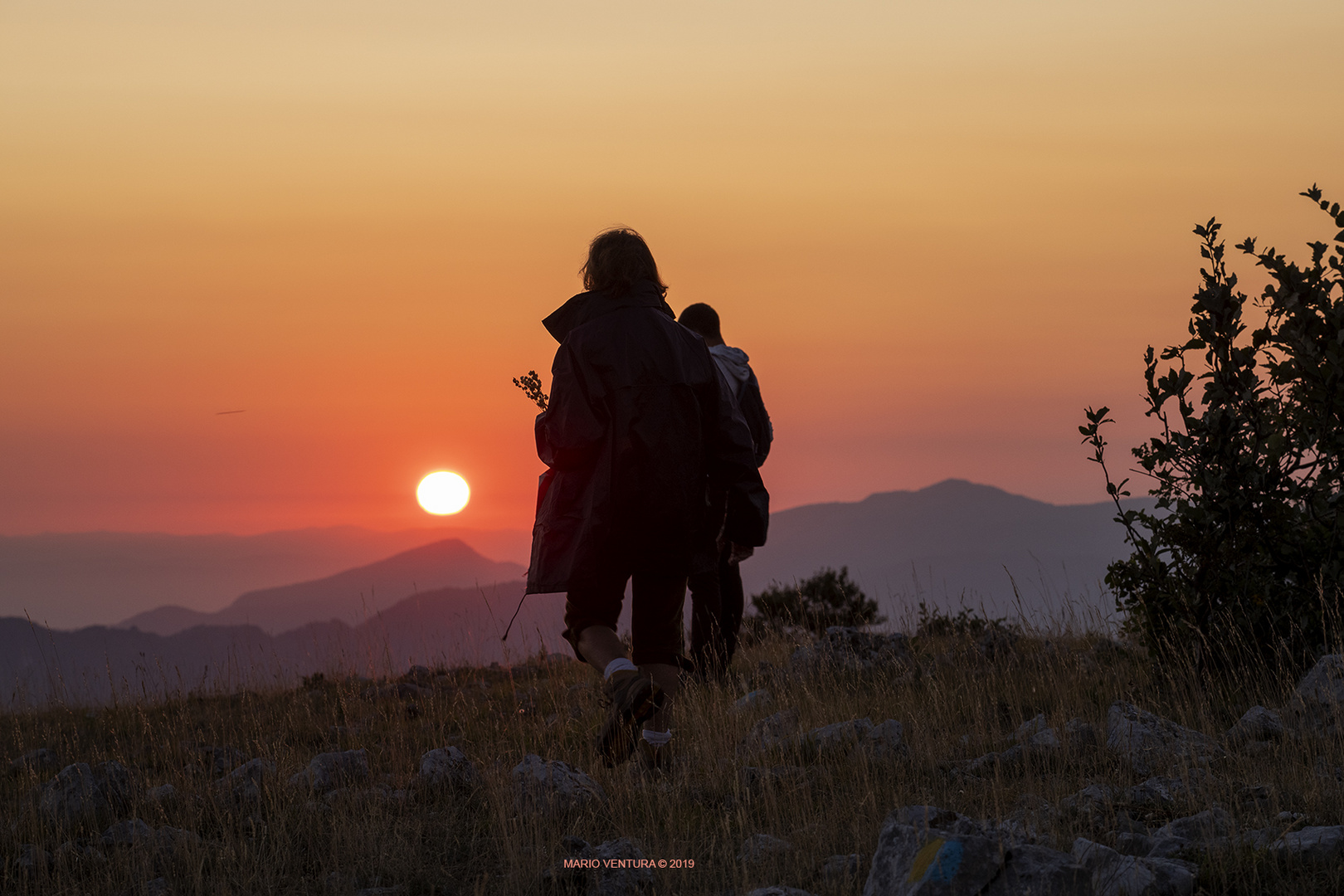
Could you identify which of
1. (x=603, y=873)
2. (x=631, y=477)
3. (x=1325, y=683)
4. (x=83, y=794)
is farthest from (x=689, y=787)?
(x=1325, y=683)

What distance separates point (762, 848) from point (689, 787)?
35.5 inches

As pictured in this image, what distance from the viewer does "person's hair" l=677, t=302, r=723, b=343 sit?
7.25 meters

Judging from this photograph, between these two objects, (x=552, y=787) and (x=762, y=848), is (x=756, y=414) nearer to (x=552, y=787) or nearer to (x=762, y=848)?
(x=552, y=787)

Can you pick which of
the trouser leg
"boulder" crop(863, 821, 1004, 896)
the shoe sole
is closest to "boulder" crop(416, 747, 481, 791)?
the shoe sole

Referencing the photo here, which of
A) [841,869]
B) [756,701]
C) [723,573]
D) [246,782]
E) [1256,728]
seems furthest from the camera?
[723,573]

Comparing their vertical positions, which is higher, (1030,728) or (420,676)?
(420,676)

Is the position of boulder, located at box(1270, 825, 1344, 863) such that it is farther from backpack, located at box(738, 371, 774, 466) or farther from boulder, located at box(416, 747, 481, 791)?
backpack, located at box(738, 371, 774, 466)

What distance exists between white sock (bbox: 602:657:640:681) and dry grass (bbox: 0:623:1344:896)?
0.47 m

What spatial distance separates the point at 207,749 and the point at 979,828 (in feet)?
15.6

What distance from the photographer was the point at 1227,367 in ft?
20.4

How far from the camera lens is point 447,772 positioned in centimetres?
512

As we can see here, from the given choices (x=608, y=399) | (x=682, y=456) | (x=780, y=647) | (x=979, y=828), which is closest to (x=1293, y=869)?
(x=979, y=828)

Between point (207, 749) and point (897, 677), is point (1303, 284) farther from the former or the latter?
point (207, 749)

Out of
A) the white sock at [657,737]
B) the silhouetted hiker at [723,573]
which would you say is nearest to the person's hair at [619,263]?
the silhouetted hiker at [723,573]
